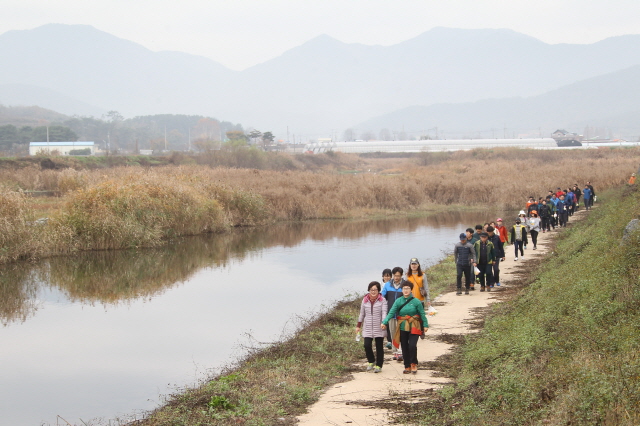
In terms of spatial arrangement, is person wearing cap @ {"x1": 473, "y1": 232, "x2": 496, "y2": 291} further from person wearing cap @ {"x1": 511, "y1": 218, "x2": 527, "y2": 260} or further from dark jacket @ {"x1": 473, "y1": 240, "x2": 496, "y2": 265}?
person wearing cap @ {"x1": 511, "y1": 218, "x2": 527, "y2": 260}

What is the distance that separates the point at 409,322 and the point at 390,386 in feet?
3.69

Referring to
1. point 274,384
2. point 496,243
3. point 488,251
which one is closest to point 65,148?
point 496,243

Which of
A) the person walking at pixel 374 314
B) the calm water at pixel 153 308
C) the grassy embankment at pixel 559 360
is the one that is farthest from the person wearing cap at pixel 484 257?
the person walking at pixel 374 314

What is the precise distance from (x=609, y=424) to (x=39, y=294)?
2043 centimetres

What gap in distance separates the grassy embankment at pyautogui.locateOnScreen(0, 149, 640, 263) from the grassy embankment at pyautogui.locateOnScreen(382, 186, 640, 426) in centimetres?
2115

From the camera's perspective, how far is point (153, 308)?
21.0 m

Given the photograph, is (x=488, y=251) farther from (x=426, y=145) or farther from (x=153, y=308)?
(x=426, y=145)

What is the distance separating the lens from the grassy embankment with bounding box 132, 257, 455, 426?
9500 millimetres

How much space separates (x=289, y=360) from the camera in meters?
12.6

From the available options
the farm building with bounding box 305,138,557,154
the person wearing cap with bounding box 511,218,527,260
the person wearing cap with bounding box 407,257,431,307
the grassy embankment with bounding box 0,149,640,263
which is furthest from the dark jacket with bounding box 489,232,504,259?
the farm building with bounding box 305,138,557,154

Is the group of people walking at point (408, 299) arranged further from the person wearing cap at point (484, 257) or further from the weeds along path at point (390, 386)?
the weeds along path at point (390, 386)

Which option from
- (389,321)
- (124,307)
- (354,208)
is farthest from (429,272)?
(354,208)

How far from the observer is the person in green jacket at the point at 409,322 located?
11.0m

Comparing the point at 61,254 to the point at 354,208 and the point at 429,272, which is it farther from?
the point at 354,208
